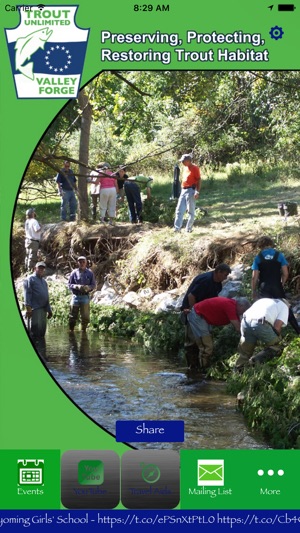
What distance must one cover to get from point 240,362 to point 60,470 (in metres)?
4.34

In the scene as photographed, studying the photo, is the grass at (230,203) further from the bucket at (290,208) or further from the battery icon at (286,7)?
the battery icon at (286,7)

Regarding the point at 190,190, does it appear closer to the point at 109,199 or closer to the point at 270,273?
the point at 109,199

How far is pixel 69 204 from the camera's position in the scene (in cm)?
1473

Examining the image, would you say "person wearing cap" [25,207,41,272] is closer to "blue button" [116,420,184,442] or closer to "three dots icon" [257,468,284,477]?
"blue button" [116,420,184,442]

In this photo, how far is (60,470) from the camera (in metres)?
3.97

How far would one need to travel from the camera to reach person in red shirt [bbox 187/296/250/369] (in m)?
8.32

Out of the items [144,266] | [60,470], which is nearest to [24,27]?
[60,470]

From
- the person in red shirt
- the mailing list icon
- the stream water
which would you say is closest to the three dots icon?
the mailing list icon

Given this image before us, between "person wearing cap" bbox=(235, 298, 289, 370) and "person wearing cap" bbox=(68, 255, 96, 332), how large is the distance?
3713mm

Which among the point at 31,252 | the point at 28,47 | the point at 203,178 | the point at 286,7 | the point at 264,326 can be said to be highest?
the point at 203,178

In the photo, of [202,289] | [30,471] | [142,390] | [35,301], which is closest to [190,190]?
[35,301]

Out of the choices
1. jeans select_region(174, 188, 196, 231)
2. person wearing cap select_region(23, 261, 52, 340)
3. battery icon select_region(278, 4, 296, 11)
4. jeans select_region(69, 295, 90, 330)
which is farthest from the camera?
jeans select_region(174, 188, 196, 231)

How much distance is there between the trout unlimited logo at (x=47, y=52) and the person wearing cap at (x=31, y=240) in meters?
8.21

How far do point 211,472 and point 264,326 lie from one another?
3.60m
